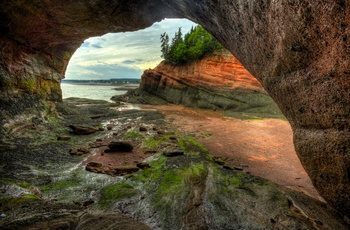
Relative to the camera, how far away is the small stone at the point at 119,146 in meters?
8.50

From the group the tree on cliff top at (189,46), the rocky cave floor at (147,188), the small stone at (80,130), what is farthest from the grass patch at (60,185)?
the tree on cliff top at (189,46)

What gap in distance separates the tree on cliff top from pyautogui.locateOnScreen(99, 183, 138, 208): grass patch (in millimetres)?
27404

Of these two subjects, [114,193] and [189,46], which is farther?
[189,46]

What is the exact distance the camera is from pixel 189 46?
32812 mm

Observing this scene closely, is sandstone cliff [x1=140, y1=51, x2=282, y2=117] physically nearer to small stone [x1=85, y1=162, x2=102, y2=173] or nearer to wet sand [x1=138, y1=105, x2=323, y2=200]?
wet sand [x1=138, y1=105, x2=323, y2=200]

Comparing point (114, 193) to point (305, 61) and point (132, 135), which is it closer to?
point (305, 61)

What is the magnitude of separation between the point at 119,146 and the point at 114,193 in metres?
3.99

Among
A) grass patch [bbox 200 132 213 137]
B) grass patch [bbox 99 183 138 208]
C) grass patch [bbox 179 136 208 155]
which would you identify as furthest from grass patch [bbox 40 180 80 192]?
grass patch [bbox 200 132 213 137]

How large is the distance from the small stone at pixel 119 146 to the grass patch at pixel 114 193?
3459 millimetres

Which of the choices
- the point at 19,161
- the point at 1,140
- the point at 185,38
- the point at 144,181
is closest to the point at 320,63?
the point at 144,181

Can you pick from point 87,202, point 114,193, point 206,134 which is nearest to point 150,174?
point 114,193

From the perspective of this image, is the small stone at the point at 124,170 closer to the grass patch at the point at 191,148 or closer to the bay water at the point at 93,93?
the grass patch at the point at 191,148

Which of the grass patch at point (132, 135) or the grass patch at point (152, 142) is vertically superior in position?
the grass patch at point (132, 135)

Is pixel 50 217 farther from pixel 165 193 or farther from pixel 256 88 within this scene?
pixel 256 88
